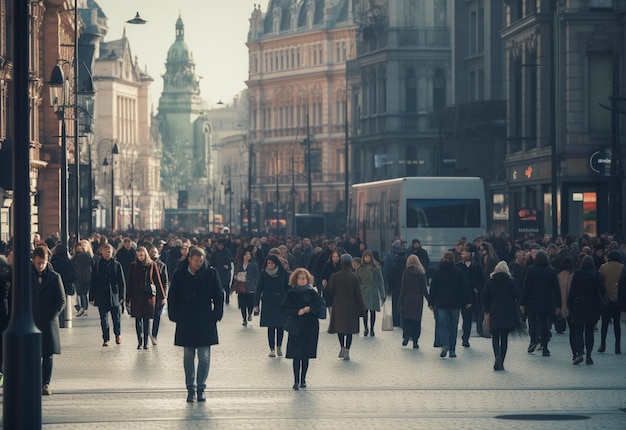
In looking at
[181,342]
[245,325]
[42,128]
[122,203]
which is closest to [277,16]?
[122,203]

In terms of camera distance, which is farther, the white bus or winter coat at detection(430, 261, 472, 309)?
the white bus

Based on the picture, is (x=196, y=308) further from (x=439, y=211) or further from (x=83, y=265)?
(x=439, y=211)

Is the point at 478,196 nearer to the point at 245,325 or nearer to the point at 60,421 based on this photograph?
the point at 245,325

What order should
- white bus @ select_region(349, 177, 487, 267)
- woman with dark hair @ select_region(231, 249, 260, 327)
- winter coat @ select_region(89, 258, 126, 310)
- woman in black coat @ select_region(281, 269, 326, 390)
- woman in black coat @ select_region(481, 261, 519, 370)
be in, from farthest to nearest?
white bus @ select_region(349, 177, 487, 267) < woman with dark hair @ select_region(231, 249, 260, 327) < winter coat @ select_region(89, 258, 126, 310) < woman in black coat @ select_region(481, 261, 519, 370) < woman in black coat @ select_region(281, 269, 326, 390)

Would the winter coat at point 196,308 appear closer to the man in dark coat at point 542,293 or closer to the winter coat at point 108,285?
the man in dark coat at point 542,293

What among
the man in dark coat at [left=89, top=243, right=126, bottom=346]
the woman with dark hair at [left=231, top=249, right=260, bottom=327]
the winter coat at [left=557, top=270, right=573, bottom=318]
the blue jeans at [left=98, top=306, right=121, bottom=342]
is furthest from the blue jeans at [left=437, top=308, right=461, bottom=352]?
the woman with dark hair at [left=231, top=249, right=260, bottom=327]

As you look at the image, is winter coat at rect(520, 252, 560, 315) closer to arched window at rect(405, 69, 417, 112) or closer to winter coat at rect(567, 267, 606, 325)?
winter coat at rect(567, 267, 606, 325)

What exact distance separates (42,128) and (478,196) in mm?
23537

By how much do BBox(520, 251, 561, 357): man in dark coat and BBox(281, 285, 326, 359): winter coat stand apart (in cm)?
499

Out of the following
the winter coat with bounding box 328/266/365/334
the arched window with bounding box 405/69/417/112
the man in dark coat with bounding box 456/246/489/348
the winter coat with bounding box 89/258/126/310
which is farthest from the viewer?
the arched window with bounding box 405/69/417/112

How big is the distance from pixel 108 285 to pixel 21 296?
1404 cm

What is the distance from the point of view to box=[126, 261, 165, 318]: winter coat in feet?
82.4

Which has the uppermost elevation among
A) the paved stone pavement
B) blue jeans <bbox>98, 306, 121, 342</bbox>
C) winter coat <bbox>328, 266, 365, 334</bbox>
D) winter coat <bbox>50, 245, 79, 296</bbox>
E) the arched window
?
the arched window

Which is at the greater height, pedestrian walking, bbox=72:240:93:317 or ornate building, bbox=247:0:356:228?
ornate building, bbox=247:0:356:228
